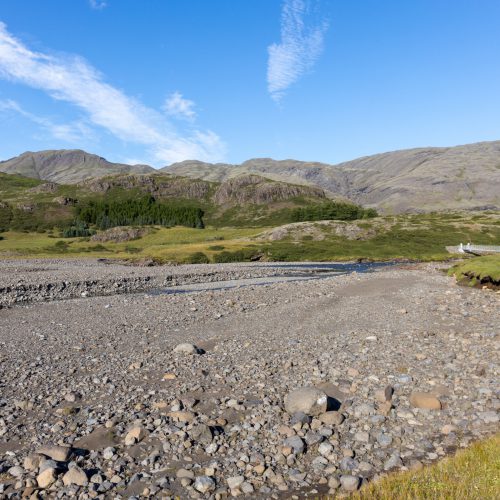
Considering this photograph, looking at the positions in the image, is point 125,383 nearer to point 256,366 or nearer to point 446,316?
point 256,366

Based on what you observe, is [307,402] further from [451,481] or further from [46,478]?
[46,478]

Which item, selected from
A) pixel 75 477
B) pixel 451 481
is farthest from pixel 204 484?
pixel 451 481

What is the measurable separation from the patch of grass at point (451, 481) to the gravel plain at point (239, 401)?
0.79 m

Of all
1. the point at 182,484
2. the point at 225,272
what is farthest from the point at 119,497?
the point at 225,272

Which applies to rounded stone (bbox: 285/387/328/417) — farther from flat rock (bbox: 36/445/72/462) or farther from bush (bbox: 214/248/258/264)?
bush (bbox: 214/248/258/264)

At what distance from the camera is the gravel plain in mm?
9586

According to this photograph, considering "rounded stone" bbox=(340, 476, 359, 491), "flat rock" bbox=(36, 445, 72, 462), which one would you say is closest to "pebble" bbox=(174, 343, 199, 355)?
"flat rock" bbox=(36, 445, 72, 462)

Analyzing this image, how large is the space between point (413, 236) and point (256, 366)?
119761 millimetres

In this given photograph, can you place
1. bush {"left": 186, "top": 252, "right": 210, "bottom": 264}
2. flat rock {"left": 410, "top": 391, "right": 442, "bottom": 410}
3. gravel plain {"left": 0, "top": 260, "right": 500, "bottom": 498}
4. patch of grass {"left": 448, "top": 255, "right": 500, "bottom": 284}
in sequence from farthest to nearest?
1. bush {"left": 186, "top": 252, "right": 210, "bottom": 264}
2. patch of grass {"left": 448, "top": 255, "right": 500, "bottom": 284}
3. flat rock {"left": 410, "top": 391, "right": 442, "bottom": 410}
4. gravel plain {"left": 0, "top": 260, "right": 500, "bottom": 498}

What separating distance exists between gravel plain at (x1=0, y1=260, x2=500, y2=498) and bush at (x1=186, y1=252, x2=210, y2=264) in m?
62.7

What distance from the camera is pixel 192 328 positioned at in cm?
2519

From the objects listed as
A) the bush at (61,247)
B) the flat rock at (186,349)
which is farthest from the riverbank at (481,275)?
the bush at (61,247)

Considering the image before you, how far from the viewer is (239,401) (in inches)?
531

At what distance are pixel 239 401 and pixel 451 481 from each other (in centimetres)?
703
